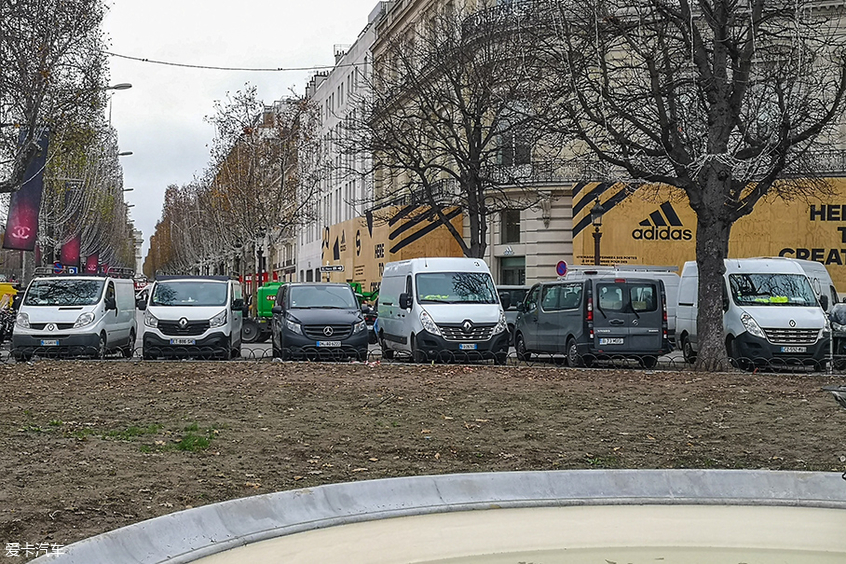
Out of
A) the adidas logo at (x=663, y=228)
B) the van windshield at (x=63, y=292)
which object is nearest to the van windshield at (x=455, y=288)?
the van windshield at (x=63, y=292)

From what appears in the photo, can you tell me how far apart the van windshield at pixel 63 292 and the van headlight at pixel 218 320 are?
265 cm

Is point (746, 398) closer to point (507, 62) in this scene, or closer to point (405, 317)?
point (405, 317)

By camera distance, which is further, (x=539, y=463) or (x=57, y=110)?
(x=57, y=110)

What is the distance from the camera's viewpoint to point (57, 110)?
28031 millimetres

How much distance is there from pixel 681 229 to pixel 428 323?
19116 mm

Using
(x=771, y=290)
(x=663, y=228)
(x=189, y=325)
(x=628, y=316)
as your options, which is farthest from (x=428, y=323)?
(x=663, y=228)

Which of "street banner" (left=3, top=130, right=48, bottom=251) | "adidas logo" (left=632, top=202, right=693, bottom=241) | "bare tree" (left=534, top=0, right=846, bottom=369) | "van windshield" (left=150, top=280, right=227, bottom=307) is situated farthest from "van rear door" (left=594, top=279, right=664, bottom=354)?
"street banner" (left=3, top=130, right=48, bottom=251)

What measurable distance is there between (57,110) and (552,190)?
19435 mm

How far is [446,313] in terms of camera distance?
23.0 metres

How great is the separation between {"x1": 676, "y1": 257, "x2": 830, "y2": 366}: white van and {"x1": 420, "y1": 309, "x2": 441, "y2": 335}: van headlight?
206 inches

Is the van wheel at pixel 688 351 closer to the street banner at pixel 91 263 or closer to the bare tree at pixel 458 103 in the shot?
the bare tree at pixel 458 103

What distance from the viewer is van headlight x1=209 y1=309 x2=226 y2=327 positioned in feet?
79.4

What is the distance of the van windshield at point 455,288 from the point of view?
23562mm

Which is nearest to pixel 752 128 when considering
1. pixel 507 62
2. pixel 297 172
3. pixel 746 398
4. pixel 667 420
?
pixel 507 62
